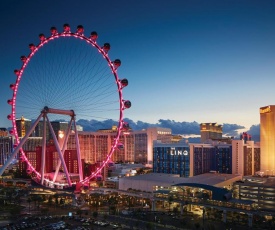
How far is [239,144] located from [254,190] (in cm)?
1817

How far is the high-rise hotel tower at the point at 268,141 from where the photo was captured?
50156mm

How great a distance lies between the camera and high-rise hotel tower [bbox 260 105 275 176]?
165 feet

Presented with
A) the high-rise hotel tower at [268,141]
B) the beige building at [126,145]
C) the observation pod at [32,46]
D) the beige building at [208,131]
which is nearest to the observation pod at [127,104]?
the observation pod at [32,46]

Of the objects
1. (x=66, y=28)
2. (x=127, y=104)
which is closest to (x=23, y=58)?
(x=66, y=28)

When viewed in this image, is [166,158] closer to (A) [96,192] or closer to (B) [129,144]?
(A) [96,192]

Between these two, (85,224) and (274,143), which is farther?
(274,143)

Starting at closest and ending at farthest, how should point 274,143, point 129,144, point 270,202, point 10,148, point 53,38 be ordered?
point 53,38
point 270,202
point 274,143
point 129,144
point 10,148

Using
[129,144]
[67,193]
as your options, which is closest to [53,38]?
[67,193]

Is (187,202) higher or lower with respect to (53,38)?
lower

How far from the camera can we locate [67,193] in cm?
3438

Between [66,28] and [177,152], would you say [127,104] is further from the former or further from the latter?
[177,152]

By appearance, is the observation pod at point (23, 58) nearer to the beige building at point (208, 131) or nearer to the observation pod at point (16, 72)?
the observation pod at point (16, 72)

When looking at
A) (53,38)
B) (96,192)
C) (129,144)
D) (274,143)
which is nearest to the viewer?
(53,38)

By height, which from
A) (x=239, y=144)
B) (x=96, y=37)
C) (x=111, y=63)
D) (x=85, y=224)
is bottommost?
(x=85, y=224)
